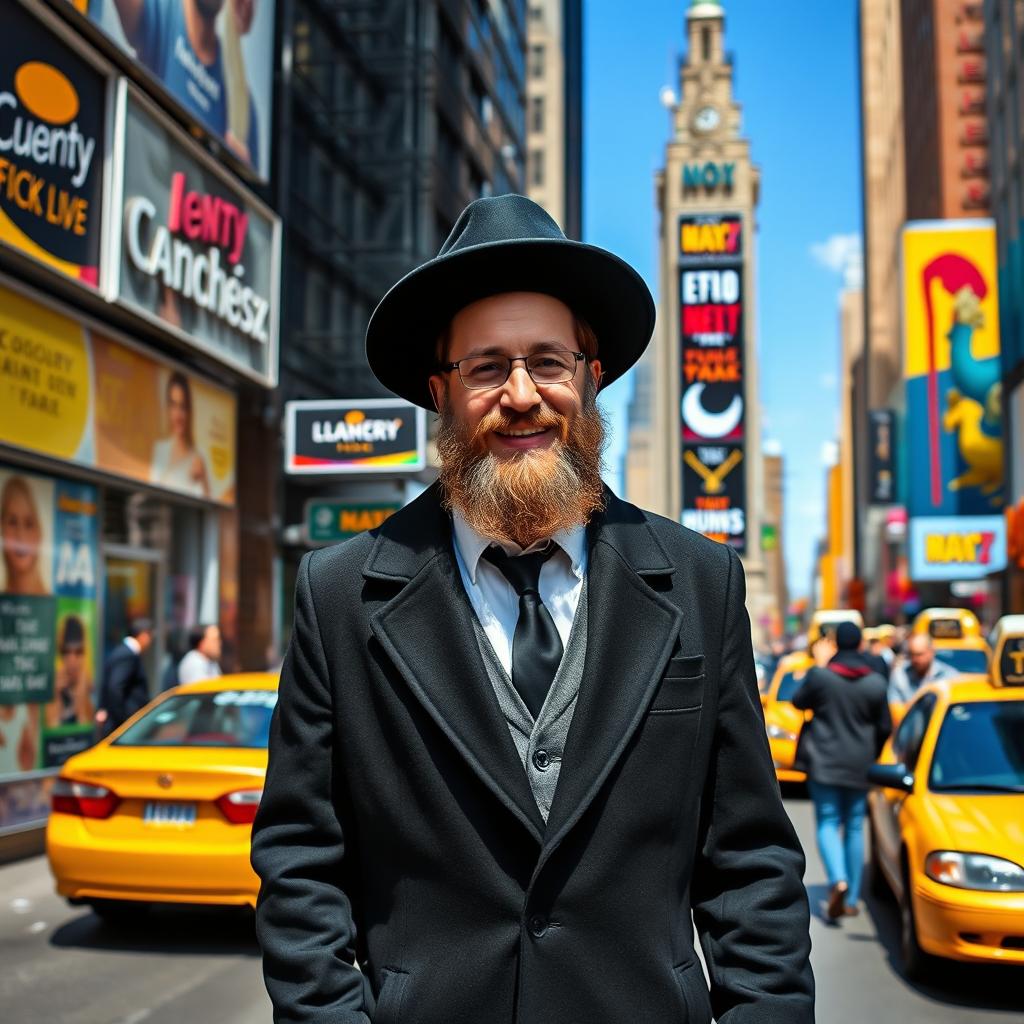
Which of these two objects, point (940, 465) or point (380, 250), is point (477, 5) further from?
point (940, 465)

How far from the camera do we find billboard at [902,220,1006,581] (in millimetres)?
35938

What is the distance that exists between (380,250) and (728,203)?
4602cm

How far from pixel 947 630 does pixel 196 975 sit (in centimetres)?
1150

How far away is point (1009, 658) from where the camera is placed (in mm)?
7645

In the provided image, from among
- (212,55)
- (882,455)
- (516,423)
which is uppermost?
(882,455)

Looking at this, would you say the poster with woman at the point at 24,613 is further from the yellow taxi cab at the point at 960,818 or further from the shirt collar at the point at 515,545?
the shirt collar at the point at 515,545

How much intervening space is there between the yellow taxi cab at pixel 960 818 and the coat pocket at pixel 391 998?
4.87 m

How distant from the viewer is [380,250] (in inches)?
1046

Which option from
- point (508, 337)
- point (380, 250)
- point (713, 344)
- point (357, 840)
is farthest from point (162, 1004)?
point (713, 344)

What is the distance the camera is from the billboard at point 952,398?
118 ft

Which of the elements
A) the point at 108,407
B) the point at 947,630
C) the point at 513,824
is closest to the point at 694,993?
the point at 513,824

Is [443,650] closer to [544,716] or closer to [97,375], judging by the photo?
[544,716]

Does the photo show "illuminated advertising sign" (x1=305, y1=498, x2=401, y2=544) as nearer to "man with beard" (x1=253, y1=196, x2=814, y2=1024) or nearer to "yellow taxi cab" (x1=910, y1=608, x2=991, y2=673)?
"yellow taxi cab" (x1=910, y1=608, x2=991, y2=673)

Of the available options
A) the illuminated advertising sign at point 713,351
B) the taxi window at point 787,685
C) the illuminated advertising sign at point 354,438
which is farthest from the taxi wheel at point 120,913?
the illuminated advertising sign at point 713,351
